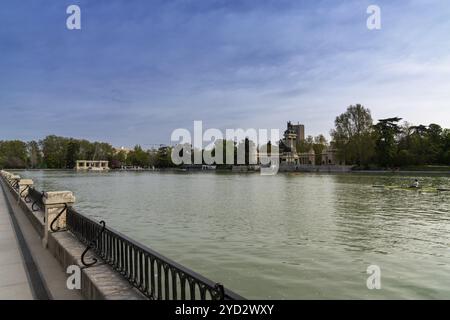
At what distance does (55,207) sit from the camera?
9414 millimetres

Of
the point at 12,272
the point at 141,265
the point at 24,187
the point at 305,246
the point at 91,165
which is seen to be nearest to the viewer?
the point at 141,265

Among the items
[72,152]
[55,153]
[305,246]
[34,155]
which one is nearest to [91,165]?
[72,152]

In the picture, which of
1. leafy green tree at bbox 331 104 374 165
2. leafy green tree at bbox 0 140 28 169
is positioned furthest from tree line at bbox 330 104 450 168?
leafy green tree at bbox 0 140 28 169

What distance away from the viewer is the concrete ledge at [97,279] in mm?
4914

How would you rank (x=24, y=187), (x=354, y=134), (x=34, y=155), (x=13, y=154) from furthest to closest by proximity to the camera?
→ (x=34, y=155) < (x=13, y=154) < (x=354, y=134) < (x=24, y=187)

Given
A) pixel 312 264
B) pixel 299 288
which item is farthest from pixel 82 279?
pixel 312 264

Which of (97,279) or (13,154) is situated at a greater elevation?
(13,154)

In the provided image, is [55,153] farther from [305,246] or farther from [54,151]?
[305,246]

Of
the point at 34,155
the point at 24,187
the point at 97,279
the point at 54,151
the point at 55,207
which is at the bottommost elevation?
the point at 97,279

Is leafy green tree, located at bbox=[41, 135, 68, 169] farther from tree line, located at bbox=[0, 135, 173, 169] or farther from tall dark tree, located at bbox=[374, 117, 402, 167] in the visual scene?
tall dark tree, located at bbox=[374, 117, 402, 167]

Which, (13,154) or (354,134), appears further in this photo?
(13,154)

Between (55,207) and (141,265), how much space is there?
206 inches

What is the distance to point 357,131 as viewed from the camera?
105312mm
